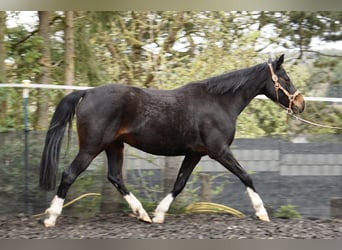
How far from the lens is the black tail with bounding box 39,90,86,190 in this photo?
18.5 ft

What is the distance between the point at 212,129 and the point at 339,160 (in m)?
1.99

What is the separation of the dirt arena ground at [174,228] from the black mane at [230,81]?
4.82ft

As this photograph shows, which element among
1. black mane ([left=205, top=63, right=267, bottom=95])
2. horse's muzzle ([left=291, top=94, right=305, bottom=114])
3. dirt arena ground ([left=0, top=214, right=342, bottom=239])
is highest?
black mane ([left=205, top=63, right=267, bottom=95])

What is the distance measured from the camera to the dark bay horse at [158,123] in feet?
17.9

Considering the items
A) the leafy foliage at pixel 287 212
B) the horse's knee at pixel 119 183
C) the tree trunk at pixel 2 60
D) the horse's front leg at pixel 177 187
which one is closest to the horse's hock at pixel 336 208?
the leafy foliage at pixel 287 212

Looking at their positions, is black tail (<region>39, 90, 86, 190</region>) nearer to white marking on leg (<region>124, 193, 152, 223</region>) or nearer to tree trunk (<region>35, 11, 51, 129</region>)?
white marking on leg (<region>124, 193, 152, 223</region>)

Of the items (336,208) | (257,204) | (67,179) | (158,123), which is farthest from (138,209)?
(336,208)

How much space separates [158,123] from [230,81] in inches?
38.2

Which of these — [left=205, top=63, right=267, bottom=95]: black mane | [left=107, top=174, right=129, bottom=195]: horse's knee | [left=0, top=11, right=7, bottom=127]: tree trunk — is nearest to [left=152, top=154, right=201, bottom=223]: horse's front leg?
[left=107, top=174, right=129, bottom=195]: horse's knee

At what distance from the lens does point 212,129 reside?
5.64 meters

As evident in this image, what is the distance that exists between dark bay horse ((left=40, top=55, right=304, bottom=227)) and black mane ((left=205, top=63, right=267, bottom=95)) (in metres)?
0.01

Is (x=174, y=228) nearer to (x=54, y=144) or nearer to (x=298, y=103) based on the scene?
(x=54, y=144)

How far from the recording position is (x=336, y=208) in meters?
6.46

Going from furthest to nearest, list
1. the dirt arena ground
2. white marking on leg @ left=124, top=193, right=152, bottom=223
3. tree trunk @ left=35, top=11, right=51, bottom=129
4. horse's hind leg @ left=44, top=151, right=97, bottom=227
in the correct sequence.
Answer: tree trunk @ left=35, top=11, right=51, bottom=129 < white marking on leg @ left=124, top=193, right=152, bottom=223 < horse's hind leg @ left=44, top=151, right=97, bottom=227 < the dirt arena ground
